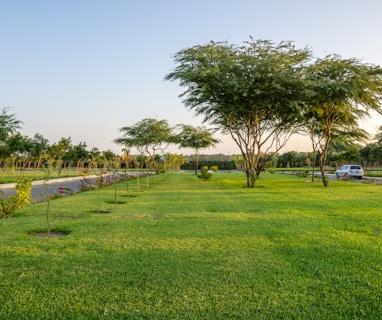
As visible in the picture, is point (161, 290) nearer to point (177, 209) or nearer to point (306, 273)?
point (306, 273)

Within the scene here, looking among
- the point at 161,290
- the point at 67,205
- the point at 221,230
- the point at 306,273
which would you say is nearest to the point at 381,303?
the point at 306,273

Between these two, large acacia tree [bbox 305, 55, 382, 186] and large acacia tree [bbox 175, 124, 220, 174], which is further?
large acacia tree [bbox 175, 124, 220, 174]

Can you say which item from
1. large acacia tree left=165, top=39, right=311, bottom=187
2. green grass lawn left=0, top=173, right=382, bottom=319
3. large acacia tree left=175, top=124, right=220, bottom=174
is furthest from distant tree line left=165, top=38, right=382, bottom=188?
large acacia tree left=175, top=124, right=220, bottom=174

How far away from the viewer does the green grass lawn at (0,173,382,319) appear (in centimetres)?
335

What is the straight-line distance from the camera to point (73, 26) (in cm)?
1569

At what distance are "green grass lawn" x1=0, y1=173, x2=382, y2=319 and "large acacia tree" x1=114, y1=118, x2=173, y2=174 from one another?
3135 centimetres

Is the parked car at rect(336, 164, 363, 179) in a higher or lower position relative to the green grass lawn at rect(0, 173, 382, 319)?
higher

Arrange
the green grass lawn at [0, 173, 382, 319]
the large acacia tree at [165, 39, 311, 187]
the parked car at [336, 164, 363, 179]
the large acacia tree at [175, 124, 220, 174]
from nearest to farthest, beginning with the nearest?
the green grass lawn at [0, 173, 382, 319], the large acacia tree at [165, 39, 311, 187], the parked car at [336, 164, 363, 179], the large acacia tree at [175, 124, 220, 174]

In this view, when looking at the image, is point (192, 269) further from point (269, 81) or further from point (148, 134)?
point (148, 134)

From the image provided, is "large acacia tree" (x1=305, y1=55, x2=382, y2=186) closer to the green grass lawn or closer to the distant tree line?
the distant tree line

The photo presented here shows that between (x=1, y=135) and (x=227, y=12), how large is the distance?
13097mm

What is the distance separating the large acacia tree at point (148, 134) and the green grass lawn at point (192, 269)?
3135cm

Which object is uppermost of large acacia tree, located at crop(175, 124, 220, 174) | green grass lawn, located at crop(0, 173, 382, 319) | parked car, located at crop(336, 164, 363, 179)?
large acacia tree, located at crop(175, 124, 220, 174)

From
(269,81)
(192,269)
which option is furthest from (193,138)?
(192,269)
